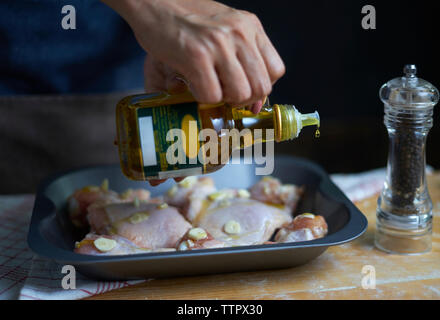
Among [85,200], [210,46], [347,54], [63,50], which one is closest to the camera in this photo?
[210,46]

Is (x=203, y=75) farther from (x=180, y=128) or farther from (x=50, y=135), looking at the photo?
(x=50, y=135)

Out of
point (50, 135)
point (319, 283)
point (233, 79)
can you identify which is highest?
point (233, 79)

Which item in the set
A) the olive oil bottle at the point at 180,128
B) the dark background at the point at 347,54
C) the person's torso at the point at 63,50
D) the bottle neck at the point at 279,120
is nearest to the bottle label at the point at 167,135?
the olive oil bottle at the point at 180,128

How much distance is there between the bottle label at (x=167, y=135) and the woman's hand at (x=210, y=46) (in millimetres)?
59

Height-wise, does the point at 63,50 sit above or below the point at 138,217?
above

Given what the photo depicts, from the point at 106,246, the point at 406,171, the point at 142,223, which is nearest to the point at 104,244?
the point at 106,246

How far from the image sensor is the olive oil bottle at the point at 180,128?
0.84m

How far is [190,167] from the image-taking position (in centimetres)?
87

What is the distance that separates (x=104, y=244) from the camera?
0.89 meters

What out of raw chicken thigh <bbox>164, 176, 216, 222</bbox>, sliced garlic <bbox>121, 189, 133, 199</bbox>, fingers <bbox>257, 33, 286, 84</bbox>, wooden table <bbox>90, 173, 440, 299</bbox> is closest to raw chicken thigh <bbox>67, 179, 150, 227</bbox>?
sliced garlic <bbox>121, 189, 133, 199</bbox>

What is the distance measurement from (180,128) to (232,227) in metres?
0.27

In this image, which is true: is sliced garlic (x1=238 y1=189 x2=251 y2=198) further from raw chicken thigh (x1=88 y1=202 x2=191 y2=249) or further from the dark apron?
the dark apron

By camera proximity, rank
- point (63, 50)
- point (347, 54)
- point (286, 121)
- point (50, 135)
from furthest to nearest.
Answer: point (347, 54) → point (50, 135) → point (63, 50) → point (286, 121)
